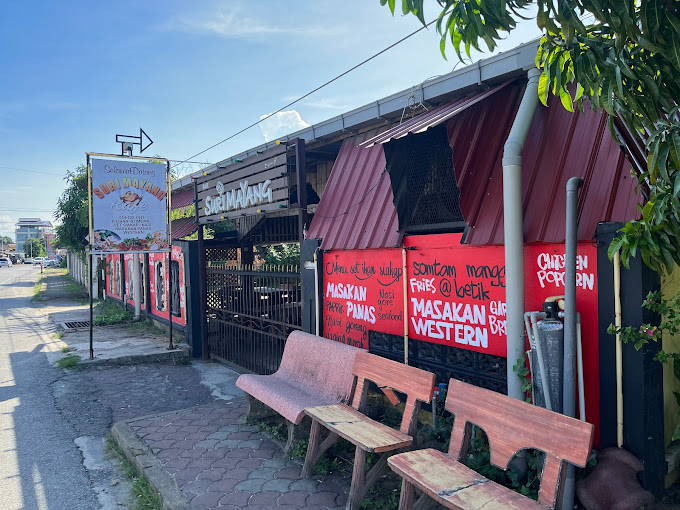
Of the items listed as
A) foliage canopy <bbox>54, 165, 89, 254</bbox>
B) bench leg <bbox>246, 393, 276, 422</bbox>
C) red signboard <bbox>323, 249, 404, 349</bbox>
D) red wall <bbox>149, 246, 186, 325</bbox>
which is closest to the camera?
red signboard <bbox>323, 249, 404, 349</bbox>

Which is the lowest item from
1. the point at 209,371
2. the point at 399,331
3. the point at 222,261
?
the point at 209,371

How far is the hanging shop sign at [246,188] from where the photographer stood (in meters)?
6.19

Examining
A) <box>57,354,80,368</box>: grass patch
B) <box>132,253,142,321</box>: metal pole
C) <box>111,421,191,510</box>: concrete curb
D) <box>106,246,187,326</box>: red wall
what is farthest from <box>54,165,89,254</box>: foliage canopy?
<box>111,421,191,510</box>: concrete curb

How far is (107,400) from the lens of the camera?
654 cm

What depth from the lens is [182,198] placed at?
11617mm

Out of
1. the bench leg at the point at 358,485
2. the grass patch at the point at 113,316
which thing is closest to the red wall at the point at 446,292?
the bench leg at the point at 358,485

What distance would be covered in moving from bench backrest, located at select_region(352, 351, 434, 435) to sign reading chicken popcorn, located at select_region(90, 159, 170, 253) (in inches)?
233

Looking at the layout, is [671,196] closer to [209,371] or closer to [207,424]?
[207,424]

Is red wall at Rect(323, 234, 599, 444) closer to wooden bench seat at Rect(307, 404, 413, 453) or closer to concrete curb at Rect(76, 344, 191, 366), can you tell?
wooden bench seat at Rect(307, 404, 413, 453)

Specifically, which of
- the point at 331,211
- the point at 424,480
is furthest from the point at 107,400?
the point at 424,480

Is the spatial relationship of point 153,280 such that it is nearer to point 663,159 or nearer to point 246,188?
point 246,188

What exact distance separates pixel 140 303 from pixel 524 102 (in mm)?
12433

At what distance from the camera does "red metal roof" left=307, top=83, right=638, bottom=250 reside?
3.20 metres

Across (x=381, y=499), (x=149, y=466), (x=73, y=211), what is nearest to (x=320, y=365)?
(x=381, y=499)
